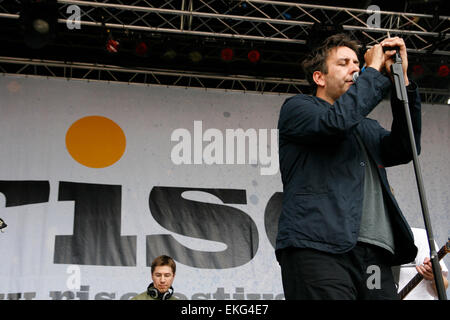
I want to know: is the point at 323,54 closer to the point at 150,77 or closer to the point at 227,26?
the point at 227,26

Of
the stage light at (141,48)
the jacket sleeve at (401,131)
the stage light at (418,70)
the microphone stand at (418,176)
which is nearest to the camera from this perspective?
the microphone stand at (418,176)

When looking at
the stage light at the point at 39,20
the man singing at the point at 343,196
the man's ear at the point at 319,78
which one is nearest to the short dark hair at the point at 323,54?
the man's ear at the point at 319,78

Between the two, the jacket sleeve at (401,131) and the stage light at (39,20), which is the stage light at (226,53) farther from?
the jacket sleeve at (401,131)

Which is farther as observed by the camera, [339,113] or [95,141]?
[95,141]

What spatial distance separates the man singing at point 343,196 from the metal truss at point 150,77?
5.37m

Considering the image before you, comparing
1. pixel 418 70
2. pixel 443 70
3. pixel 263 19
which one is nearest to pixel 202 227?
pixel 263 19

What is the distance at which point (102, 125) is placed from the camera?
265 inches

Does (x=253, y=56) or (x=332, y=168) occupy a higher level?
(x=253, y=56)

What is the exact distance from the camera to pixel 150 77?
7480mm

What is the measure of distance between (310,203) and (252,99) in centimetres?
560

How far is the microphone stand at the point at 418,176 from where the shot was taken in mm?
1423

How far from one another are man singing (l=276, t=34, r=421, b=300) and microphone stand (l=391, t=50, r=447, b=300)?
0.15 feet

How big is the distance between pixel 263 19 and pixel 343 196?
190 inches
